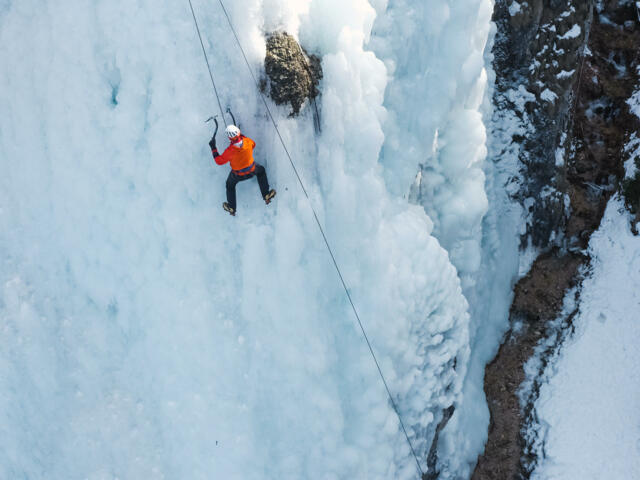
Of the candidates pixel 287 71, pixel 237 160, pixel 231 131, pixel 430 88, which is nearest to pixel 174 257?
pixel 237 160

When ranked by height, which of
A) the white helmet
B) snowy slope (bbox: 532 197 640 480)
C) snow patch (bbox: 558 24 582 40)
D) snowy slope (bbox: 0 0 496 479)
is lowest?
snowy slope (bbox: 532 197 640 480)

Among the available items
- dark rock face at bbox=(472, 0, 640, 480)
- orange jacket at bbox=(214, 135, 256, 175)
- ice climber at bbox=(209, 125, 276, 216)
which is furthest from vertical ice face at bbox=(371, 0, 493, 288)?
orange jacket at bbox=(214, 135, 256, 175)

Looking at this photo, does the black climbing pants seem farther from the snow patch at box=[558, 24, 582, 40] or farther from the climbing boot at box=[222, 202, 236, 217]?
the snow patch at box=[558, 24, 582, 40]

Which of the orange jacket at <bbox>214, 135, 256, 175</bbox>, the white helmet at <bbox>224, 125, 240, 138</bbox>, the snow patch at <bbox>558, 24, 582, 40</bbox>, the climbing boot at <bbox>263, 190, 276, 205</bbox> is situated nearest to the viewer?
the white helmet at <bbox>224, 125, 240, 138</bbox>

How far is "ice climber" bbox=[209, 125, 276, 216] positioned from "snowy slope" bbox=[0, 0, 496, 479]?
0.72ft

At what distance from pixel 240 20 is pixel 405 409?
494 centimetres

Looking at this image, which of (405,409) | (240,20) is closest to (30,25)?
(240,20)

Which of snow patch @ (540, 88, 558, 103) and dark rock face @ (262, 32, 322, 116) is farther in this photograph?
snow patch @ (540, 88, 558, 103)

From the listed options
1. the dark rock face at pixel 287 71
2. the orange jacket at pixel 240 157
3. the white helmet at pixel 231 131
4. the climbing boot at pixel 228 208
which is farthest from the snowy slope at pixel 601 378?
the white helmet at pixel 231 131

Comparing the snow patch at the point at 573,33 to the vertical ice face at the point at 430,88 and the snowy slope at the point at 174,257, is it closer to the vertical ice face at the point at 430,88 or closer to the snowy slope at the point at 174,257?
the vertical ice face at the point at 430,88

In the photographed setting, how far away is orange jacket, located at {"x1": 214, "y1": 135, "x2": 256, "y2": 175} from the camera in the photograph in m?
4.71

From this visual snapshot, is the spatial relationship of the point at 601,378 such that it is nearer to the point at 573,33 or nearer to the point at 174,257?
the point at 573,33

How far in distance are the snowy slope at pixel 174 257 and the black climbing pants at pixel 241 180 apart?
0.62 feet

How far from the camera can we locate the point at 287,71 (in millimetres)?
5039
